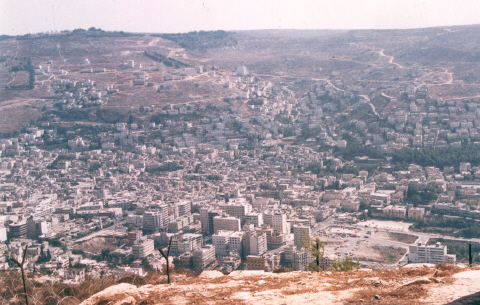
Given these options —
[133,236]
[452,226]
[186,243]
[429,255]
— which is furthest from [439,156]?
[133,236]

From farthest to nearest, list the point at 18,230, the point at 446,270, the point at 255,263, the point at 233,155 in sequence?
the point at 233,155 → the point at 18,230 → the point at 255,263 → the point at 446,270

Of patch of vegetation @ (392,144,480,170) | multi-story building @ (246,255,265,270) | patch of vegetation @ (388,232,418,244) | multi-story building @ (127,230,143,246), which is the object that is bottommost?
multi-story building @ (127,230,143,246)

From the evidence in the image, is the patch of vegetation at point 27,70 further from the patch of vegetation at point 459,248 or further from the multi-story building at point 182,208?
the patch of vegetation at point 459,248

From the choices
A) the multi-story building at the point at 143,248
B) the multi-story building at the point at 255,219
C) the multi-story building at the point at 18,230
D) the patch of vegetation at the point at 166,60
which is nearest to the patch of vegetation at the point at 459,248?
the multi-story building at the point at 255,219

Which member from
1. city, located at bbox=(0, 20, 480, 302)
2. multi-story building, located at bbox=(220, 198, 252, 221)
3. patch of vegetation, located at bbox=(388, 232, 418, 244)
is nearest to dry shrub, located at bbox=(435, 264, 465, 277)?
city, located at bbox=(0, 20, 480, 302)

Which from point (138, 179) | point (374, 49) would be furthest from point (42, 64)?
point (374, 49)

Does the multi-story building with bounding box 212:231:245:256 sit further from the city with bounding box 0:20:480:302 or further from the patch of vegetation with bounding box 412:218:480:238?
the patch of vegetation with bounding box 412:218:480:238

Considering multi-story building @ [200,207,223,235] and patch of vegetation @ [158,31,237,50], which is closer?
multi-story building @ [200,207,223,235]

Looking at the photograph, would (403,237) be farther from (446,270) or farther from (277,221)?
(446,270)
